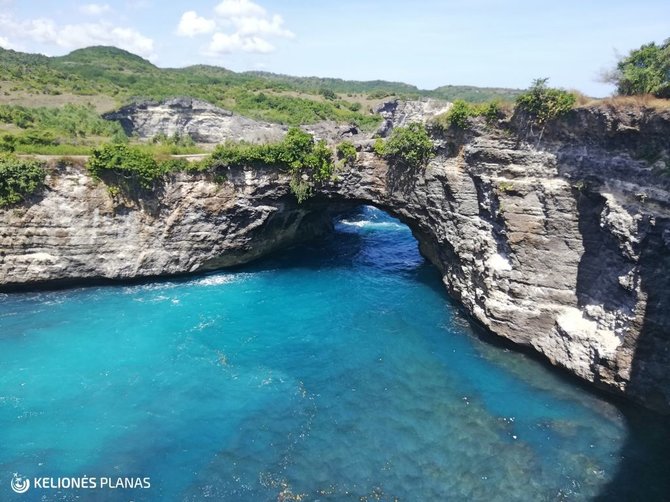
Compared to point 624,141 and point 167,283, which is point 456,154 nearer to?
point 624,141

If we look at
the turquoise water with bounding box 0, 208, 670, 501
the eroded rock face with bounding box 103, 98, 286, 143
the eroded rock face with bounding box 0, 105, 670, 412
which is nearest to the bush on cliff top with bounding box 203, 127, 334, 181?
the eroded rock face with bounding box 0, 105, 670, 412

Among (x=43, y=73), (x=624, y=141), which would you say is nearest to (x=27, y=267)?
(x=624, y=141)

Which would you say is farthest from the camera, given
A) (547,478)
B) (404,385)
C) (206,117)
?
(206,117)

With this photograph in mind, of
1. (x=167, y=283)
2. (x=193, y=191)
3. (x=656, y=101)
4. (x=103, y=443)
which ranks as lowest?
(x=103, y=443)

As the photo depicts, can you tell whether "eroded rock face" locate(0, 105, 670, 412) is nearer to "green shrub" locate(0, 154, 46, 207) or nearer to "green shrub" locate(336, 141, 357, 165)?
"green shrub" locate(336, 141, 357, 165)

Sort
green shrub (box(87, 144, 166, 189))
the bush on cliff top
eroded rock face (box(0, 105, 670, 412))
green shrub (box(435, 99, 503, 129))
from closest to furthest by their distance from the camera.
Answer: eroded rock face (box(0, 105, 670, 412)) < green shrub (box(435, 99, 503, 129)) < green shrub (box(87, 144, 166, 189)) < the bush on cliff top

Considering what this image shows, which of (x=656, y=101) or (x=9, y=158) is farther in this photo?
(x=9, y=158)

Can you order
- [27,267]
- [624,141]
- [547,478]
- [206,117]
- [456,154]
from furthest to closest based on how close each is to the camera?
[206,117] → [27,267] → [456,154] → [624,141] → [547,478]
